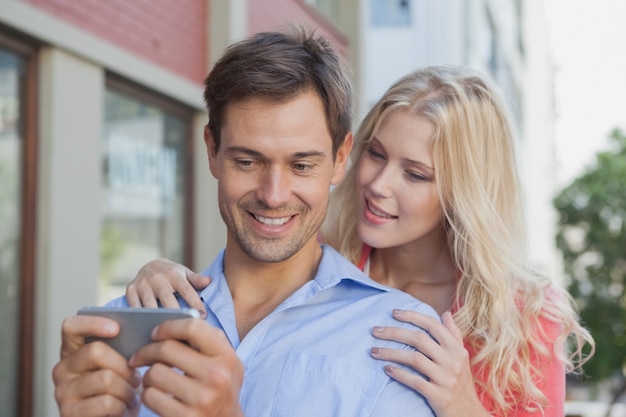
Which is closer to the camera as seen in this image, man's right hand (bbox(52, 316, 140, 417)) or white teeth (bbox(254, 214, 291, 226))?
man's right hand (bbox(52, 316, 140, 417))

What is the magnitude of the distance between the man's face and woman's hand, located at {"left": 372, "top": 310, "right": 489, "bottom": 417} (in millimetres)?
299

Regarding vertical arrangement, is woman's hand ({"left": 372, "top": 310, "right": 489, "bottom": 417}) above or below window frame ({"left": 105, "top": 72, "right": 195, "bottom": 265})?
below

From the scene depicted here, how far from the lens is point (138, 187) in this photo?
6.11 m

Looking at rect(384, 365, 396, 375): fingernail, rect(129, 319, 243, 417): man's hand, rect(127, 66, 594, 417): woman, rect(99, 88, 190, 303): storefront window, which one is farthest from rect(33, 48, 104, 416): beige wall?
rect(129, 319, 243, 417): man's hand

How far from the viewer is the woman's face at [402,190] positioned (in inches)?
112

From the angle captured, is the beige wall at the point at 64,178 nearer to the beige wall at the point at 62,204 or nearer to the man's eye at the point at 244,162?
the beige wall at the point at 62,204

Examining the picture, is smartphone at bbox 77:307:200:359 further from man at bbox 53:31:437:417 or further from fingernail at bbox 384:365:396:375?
fingernail at bbox 384:365:396:375

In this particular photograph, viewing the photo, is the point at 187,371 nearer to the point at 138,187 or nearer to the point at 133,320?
the point at 133,320

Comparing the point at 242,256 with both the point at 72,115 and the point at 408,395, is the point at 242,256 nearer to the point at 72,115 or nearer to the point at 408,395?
the point at 408,395

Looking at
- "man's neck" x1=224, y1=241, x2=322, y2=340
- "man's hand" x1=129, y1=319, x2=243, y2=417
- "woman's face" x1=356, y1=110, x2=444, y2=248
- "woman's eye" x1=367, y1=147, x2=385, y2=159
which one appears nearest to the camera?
"man's hand" x1=129, y1=319, x2=243, y2=417

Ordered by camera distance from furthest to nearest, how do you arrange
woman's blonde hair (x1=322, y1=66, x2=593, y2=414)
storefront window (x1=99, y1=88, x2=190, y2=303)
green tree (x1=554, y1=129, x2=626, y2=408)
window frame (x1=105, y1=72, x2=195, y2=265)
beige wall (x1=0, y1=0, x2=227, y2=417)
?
green tree (x1=554, y1=129, x2=626, y2=408)
window frame (x1=105, y1=72, x2=195, y2=265)
storefront window (x1=99, y1=88, x2=190, y2=303)
beige wall (x1=0, y1=0, x2=227, y2=417)
woman's blonde hair (x1=322, y1=66, x2=593, y2=414)

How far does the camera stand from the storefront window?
568 cm

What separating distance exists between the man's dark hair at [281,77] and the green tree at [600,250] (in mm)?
13747

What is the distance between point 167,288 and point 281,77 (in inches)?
24.6
